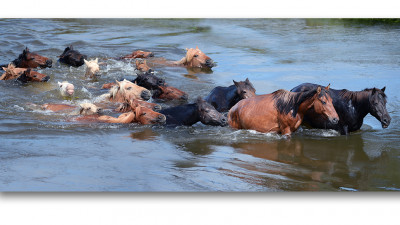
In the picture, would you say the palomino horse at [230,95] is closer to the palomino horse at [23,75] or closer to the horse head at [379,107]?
the horse head at [379,107]

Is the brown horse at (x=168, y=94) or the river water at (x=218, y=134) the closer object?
the river water at (x=218, y=134)

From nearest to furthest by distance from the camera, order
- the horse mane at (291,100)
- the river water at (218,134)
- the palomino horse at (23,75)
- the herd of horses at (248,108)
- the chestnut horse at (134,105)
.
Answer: the river water at (218,134) → the horse mane at (291,100) → the herd of horses at (248,108) → the chestnut horse at (134,105) → the palomino horse at (23,75)

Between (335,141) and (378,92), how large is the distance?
84 centimetres

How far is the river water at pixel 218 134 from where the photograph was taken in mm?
5402

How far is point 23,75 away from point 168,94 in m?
3.26

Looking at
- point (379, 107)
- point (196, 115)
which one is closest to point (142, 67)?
point (196, 115)

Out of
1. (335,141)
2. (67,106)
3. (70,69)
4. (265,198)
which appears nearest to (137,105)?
(67,106)

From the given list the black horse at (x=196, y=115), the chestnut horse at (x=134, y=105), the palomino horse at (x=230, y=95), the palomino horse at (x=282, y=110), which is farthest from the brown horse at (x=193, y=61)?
the palomino horse at (x=282, y=110)

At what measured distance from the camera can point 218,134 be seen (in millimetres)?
7570

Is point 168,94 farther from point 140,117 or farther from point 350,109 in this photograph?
point 350,109

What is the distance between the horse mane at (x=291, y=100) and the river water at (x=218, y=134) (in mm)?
402

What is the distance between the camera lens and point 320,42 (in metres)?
10.9

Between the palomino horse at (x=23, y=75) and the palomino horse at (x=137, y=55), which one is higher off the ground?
the palomino horse at (x=137, y=55)
